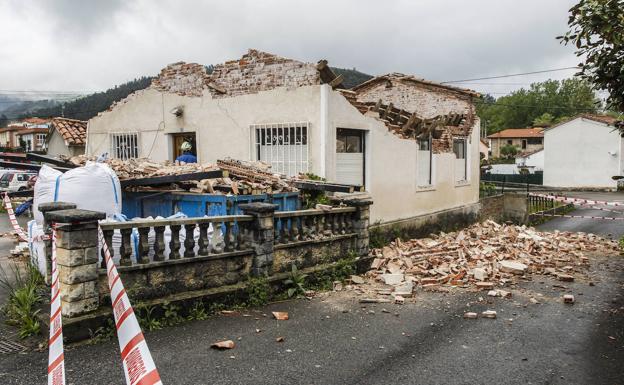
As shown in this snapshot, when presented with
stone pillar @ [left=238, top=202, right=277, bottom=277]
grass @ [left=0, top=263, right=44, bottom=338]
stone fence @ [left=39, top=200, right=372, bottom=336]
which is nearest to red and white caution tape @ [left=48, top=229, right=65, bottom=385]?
stone fence @ [left=39, top=200, right=372, bottom=336]

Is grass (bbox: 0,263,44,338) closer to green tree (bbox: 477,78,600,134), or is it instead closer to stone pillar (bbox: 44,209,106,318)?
stone pillar (bbox: 44,209,106,318)

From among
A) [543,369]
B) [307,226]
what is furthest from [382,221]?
[543,369]

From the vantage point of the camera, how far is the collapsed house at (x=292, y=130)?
10953 mm

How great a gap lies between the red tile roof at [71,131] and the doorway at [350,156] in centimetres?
1033

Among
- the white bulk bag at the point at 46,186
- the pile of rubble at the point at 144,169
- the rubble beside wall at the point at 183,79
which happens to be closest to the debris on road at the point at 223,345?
the white bulk bag at the point at 46,186

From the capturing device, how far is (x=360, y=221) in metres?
9.12

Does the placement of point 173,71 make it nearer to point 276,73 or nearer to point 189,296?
point 276,73

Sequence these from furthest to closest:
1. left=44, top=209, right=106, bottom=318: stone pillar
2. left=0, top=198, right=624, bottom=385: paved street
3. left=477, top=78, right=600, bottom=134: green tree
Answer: left=477, top=78, right=600, bottom=134: green tree < left=44, top=209, right=106, bottom=318: stone pillar < left=0, top=198, right=624, bottom=385: paved street

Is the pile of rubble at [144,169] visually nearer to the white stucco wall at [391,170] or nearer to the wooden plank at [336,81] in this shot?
the white stucco wall at [391,170]

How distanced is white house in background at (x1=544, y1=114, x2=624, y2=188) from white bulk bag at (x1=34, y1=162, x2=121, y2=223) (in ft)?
136

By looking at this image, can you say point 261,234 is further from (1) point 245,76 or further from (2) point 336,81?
(1) point 245,76

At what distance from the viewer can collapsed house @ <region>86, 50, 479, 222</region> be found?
11.0 metres

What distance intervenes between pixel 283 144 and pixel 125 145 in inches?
243

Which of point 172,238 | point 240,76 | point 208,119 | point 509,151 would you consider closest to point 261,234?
point 172,238
